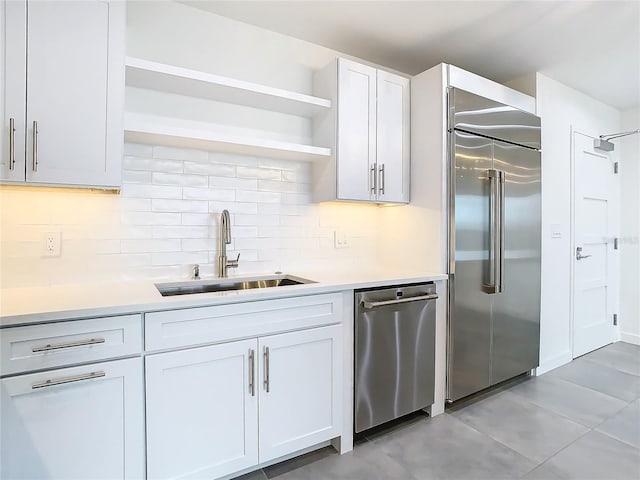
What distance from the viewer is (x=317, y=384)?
6.12 feet

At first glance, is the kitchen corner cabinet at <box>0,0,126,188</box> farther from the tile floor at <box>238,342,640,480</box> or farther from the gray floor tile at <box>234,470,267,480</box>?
the tile floor at <box>238,342,640,480</box>

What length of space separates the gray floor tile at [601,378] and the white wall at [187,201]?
7.41ft

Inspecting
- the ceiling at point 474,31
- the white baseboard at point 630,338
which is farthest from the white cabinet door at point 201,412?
the white baseboard at point 630,338

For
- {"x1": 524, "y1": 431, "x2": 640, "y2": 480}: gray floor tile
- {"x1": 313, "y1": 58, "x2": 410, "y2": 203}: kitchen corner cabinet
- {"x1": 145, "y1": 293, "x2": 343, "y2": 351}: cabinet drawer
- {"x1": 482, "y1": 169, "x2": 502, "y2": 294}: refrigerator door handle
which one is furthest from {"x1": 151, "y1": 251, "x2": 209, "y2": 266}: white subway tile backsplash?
{"x1": 524, "y1": 431, "x2": 640, "y2": 480}: gray floor tile

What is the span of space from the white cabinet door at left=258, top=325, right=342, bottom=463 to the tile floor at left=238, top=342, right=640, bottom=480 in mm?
171

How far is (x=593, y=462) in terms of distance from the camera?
6.15 ft

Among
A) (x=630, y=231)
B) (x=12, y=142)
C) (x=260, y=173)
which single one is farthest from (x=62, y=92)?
(x=630, y=231)

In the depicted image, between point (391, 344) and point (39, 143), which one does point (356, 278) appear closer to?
point (391, 344)

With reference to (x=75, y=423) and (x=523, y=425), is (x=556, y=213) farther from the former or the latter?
(x=75, y=423)

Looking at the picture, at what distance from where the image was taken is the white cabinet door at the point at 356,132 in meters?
2.31

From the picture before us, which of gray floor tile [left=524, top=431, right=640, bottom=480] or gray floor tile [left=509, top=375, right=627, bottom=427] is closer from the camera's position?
gray floor tile [left=524, top=431, right=640, bottom=480]

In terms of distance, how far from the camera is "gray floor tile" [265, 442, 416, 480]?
176 centimetres

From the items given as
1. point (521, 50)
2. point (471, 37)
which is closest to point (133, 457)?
point (471, 37)

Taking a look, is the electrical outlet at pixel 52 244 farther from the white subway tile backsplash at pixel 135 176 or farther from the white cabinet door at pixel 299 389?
the white cabinet door at pixel 299 389
